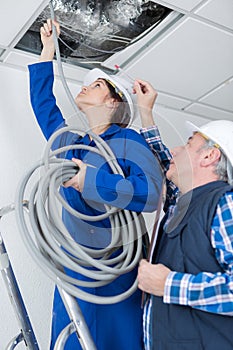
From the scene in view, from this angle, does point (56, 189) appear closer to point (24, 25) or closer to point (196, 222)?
point (196, 222)

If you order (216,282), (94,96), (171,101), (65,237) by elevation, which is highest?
(171,101)

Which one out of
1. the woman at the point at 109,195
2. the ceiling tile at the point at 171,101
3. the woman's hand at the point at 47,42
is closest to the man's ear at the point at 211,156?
the woman at the point at 109,195

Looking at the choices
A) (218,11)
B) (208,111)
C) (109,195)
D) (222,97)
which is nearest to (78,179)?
(109,195)

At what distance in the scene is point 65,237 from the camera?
1.28 m

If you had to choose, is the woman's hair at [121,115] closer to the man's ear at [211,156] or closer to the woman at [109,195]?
the woman at [109,195]

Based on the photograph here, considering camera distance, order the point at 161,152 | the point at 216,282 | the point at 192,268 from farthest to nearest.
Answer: the point at 161,152, the point at 192,268, the point at 216,282

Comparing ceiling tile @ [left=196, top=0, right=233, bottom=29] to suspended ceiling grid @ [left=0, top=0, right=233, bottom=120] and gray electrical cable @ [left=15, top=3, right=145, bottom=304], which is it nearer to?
suspended ceiling grid @ [left=0, top=0, right=233, bottom=120]

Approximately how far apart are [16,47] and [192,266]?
1.38 metres

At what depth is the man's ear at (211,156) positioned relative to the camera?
1382 mm

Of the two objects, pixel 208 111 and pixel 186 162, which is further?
pixel 208 111

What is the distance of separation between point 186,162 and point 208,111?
1.57 m

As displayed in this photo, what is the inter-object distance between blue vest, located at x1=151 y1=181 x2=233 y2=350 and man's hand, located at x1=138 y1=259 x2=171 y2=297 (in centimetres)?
6

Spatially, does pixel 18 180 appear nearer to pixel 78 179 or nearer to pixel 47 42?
pixel 47 42

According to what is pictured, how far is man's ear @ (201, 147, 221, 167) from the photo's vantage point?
1.38 meters
